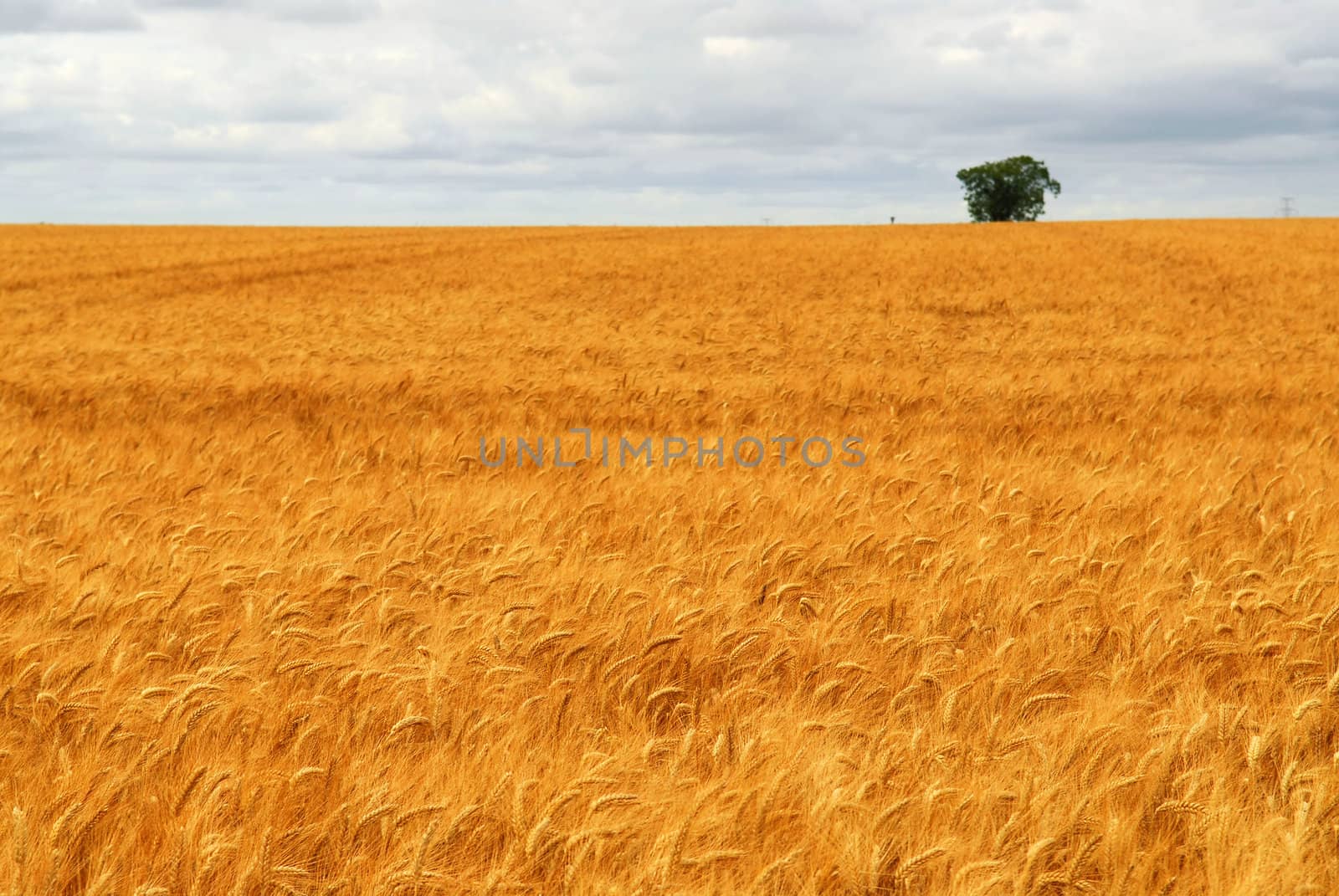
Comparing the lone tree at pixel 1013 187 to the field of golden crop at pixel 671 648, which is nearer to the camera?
the field of golden crop at pixel 671 648

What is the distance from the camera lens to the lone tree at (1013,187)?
62.2m

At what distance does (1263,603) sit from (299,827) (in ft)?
9.35

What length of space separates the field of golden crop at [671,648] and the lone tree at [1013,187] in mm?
58217

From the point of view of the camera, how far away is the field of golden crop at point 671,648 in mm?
1899

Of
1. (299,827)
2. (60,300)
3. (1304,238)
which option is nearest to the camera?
(299,827)

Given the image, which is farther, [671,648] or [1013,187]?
[1013,187]

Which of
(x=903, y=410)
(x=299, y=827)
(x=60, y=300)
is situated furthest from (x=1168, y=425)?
(x=60, y=300)

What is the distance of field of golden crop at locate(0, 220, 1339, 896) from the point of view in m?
1.90

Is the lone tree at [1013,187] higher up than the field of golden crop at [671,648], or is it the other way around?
the lone tree at [1013,187]

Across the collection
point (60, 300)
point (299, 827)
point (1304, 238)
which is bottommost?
point (299, 827)

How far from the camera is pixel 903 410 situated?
27.0ft

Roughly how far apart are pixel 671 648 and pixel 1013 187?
216 feet

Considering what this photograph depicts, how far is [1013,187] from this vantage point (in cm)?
6244

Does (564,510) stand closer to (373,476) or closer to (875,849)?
(373,476)
